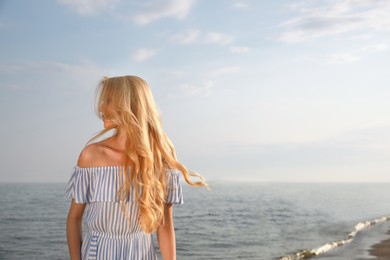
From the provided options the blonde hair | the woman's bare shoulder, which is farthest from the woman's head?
the woman's bare shoulder

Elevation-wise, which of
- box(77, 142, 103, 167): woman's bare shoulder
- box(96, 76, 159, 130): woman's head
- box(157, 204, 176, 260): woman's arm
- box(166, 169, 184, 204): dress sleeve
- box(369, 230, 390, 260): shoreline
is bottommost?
box(369, 230, 390, 260): shoreline

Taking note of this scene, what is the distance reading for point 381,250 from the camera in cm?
1377

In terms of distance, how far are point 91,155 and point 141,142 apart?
0.26 m

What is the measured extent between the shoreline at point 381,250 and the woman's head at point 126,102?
11.0 m

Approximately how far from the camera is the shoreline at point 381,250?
12684 mm

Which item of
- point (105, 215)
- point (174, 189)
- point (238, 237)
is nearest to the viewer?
point (105, 215)

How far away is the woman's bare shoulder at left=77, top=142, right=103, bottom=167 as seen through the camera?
101 inches

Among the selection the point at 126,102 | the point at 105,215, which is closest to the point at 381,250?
the point at 105,215

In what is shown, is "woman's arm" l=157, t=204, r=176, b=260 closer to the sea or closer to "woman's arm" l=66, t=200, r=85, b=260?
"woman's arm" l=66, t=200, r=85, b=260

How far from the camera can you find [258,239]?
1861cm

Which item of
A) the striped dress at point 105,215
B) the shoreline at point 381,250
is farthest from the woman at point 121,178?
the shoreline at point 381,250

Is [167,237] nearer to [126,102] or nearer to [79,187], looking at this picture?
[79,187]

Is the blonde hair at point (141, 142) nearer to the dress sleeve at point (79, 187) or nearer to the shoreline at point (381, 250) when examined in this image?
the dress sleeve at point (79, 187)

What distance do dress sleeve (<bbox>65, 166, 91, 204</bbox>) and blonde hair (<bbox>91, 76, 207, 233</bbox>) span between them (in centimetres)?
15
